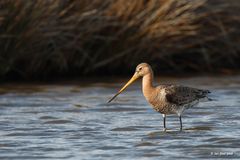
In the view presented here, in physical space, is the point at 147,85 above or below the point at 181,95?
above

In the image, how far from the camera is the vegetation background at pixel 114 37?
12.1 m

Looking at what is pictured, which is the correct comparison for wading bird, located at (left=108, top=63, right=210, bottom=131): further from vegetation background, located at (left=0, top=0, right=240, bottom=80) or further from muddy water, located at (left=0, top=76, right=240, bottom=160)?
vegetation background, located at (left=0, top=0, right=240, bottom=80)

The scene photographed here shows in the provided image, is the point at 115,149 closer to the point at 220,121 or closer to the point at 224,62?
the point at 220,121

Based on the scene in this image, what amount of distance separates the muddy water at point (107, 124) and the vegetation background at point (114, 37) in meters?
0.39

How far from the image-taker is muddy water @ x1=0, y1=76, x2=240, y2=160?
8062 mm

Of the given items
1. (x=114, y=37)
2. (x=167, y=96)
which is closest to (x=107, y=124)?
(x=167, y=96)

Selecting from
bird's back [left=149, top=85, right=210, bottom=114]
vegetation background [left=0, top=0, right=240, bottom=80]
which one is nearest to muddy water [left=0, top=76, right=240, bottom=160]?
bird's back [left=149, top=85, right=210, bottom=114]

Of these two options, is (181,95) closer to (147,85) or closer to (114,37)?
(147,85)

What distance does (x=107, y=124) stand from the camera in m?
9.70

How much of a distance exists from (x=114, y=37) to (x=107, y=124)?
329 cm

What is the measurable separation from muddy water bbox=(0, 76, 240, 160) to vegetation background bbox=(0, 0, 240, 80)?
0.39m

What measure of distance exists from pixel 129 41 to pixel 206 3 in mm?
1386

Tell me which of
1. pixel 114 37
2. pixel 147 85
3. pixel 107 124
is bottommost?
pixel 107 124

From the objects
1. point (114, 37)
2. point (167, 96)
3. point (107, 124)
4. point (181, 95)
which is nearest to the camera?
point (167, 96)
